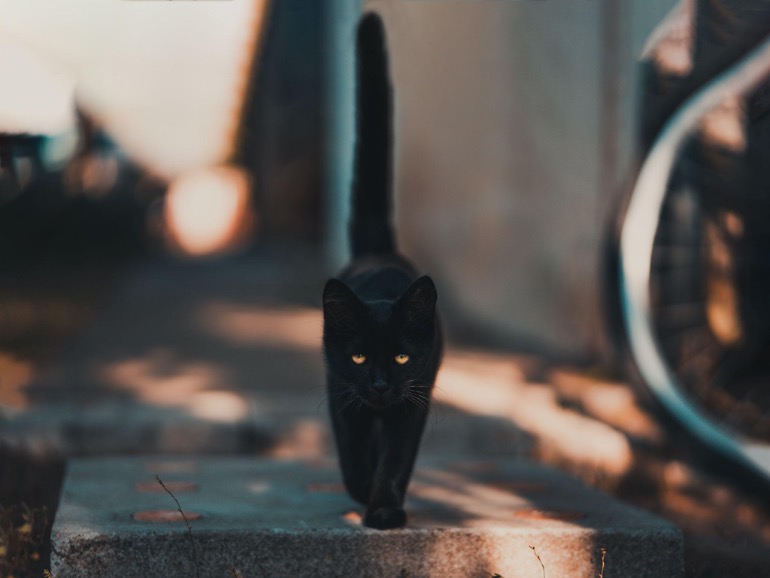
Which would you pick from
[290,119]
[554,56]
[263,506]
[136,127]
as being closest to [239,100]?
[290,119]

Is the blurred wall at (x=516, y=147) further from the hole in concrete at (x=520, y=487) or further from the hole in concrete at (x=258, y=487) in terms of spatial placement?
the hole in concrete at (x=258, y=487)

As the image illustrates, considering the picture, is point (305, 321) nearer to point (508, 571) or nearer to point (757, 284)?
point (757, 284)

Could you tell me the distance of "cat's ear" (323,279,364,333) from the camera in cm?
234

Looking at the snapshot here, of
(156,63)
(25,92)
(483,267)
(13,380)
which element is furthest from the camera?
(156,63)

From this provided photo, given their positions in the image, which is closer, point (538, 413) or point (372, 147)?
point (372, 147)

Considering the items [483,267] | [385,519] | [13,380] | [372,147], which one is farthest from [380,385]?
[483,267]

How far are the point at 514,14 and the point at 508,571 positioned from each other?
14.4 ft

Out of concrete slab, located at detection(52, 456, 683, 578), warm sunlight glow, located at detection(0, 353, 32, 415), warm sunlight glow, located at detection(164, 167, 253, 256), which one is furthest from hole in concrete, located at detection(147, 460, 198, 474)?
warm sunlight glow, located at detection(164, 167, 253, 256)

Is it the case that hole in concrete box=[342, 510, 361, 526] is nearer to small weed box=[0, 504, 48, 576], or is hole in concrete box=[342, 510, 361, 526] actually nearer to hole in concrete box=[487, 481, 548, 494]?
hole in concrete box=[487, 481, 548, 494]

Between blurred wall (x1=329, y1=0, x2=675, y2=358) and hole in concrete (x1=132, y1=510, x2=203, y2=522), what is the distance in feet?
5.45

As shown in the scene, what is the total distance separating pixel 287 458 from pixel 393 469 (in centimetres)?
119

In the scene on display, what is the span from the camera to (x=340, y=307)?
2383 millimetres

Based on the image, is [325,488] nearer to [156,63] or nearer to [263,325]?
[263,325]

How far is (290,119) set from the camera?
638 inches
